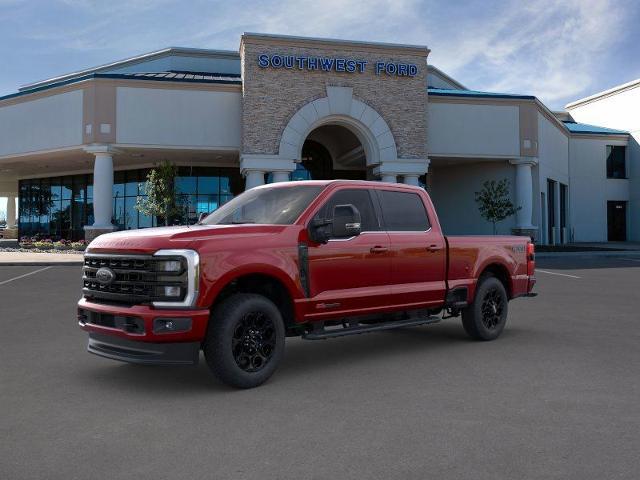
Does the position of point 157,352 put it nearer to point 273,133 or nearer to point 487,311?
point 487,311

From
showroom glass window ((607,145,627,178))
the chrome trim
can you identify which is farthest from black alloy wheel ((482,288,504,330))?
showroom glass window ((607,145,627,178))

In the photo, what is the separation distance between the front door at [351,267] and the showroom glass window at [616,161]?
44.7 meters

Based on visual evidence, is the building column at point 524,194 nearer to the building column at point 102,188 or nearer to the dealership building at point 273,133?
the dealership building at point 273,133

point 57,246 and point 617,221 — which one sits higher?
point 617,221

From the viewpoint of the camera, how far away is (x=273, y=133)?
2936 centimetres

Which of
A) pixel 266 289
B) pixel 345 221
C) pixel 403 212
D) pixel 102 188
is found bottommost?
pixel 266 289

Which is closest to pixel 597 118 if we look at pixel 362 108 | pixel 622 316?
pixel 362 108

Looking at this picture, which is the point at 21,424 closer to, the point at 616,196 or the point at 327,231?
the point at 327,231

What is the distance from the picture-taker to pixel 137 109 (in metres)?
29.9

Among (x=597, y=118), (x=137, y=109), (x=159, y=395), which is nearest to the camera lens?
(x=159, y=395)

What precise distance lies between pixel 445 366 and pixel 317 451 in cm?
297

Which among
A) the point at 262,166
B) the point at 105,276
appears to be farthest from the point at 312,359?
the point at 262,166

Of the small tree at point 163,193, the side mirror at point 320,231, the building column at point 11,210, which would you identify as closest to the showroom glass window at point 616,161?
the small tree at point 163,193

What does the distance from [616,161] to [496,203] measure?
1953cm
